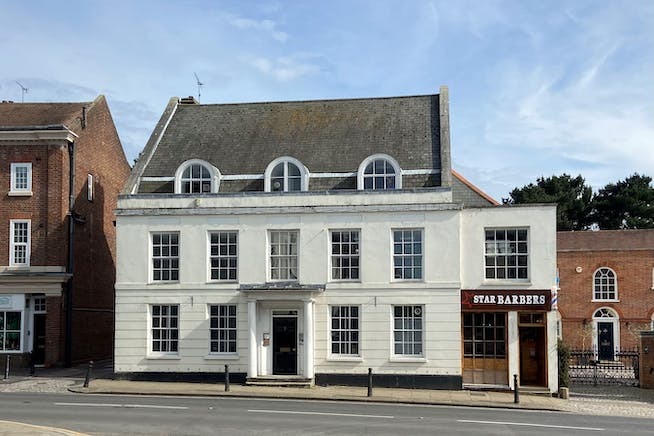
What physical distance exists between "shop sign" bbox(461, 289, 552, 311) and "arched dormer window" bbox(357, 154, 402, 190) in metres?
4.92

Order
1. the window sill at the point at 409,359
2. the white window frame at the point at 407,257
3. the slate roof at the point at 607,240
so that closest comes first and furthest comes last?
1. the window sill at the point at 409,359
2. the white window frame at the point at 407,257
3. the slate roof at the point at 607,240

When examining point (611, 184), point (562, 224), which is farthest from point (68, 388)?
point (611, 184)

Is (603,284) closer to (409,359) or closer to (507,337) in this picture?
(507,337)

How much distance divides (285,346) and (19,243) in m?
13.5

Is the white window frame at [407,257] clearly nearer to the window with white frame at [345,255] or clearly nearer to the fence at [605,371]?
the window with white frame at [345,255]

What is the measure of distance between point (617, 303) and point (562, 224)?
27.4 m

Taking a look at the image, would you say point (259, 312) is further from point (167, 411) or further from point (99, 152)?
point (99, 152)

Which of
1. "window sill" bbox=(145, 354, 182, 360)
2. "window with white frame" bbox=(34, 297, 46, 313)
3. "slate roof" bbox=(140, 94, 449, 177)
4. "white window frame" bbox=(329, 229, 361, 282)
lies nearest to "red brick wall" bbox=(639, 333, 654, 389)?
"slate roof" bbox=(140, 94, 449, 177)

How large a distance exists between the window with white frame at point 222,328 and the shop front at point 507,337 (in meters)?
8.38

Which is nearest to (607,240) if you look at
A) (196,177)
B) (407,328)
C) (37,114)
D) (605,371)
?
(605,371)

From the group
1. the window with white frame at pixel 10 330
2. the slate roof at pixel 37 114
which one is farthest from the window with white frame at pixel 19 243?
the slate roof at pixel 37 114

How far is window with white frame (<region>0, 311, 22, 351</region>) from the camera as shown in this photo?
105 feet

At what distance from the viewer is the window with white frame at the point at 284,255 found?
27.5 metres

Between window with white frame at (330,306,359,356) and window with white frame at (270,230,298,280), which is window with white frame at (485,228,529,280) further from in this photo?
window with white frame at (270,230,298,280)
